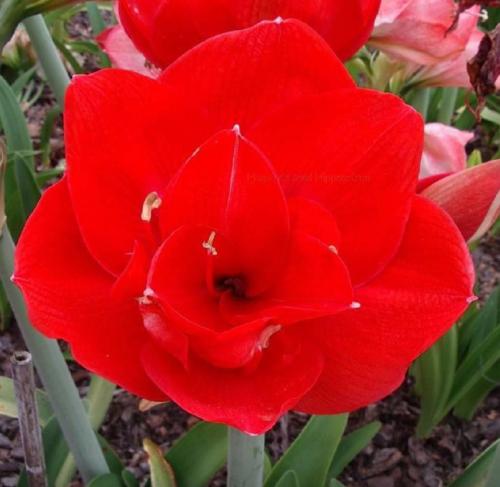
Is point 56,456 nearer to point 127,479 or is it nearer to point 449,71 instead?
point 127,479

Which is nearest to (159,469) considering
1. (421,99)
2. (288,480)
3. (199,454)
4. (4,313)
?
(199,454)

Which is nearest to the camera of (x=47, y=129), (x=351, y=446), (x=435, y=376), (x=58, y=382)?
(x=58, y=382)

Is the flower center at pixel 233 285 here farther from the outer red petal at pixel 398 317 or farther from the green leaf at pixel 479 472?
the green leaf at pixel 479 472

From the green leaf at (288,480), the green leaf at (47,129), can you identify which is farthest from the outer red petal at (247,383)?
the green leaf at (47,129)

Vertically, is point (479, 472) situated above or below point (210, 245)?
below

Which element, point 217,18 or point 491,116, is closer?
point 217,18

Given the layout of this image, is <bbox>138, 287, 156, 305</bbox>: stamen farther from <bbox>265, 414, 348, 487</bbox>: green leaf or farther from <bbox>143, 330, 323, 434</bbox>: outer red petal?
<bbox>265, 414, 348, 487</bbox>: green leaf
